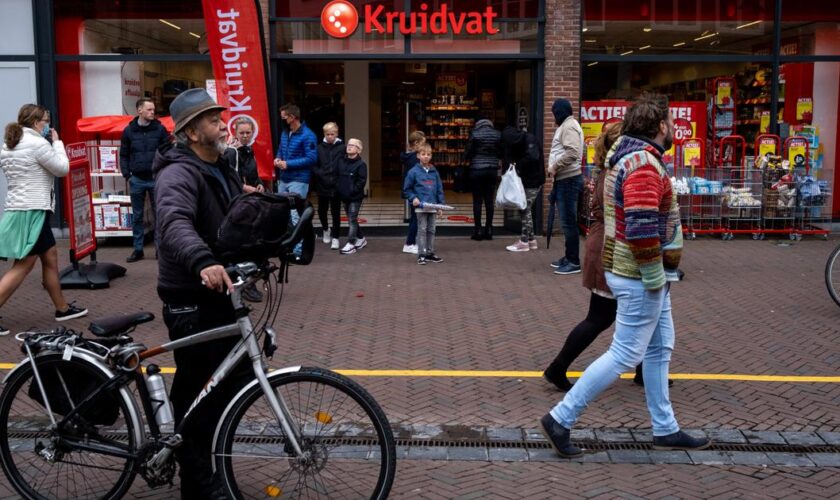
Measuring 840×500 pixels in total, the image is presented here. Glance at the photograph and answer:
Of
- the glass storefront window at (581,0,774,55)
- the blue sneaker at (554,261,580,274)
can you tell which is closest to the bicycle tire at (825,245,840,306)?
the blue sneaker at (554,261,580,274)

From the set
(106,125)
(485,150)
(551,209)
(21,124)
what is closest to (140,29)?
(106,125)

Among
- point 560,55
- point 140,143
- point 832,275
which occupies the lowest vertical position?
point 832,275

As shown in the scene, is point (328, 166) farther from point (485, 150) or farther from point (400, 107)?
point (400, 107)

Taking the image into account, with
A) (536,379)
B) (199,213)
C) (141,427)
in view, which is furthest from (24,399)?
(536,379)

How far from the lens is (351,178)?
11.7 m

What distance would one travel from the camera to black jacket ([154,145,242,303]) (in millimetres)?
3867

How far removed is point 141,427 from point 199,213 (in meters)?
0.98

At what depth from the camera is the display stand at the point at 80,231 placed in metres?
9.38

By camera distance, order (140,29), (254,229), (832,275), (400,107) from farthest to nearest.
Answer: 1. (400,107)
2. (140,29)
3. (832,275)
4. (254,229)

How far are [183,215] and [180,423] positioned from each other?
0.95 metres

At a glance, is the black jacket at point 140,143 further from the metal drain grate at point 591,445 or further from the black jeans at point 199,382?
the black jeans at point 199,382

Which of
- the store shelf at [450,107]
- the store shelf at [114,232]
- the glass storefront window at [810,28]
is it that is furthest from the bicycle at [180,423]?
the store shelf at [450,107]

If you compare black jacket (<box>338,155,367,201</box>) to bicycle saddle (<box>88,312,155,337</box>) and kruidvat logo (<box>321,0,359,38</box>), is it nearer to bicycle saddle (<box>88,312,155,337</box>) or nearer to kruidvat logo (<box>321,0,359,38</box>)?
kruidvat logo (<box>321,0,359,38</box>)

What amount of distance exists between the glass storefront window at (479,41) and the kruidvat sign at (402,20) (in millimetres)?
107
